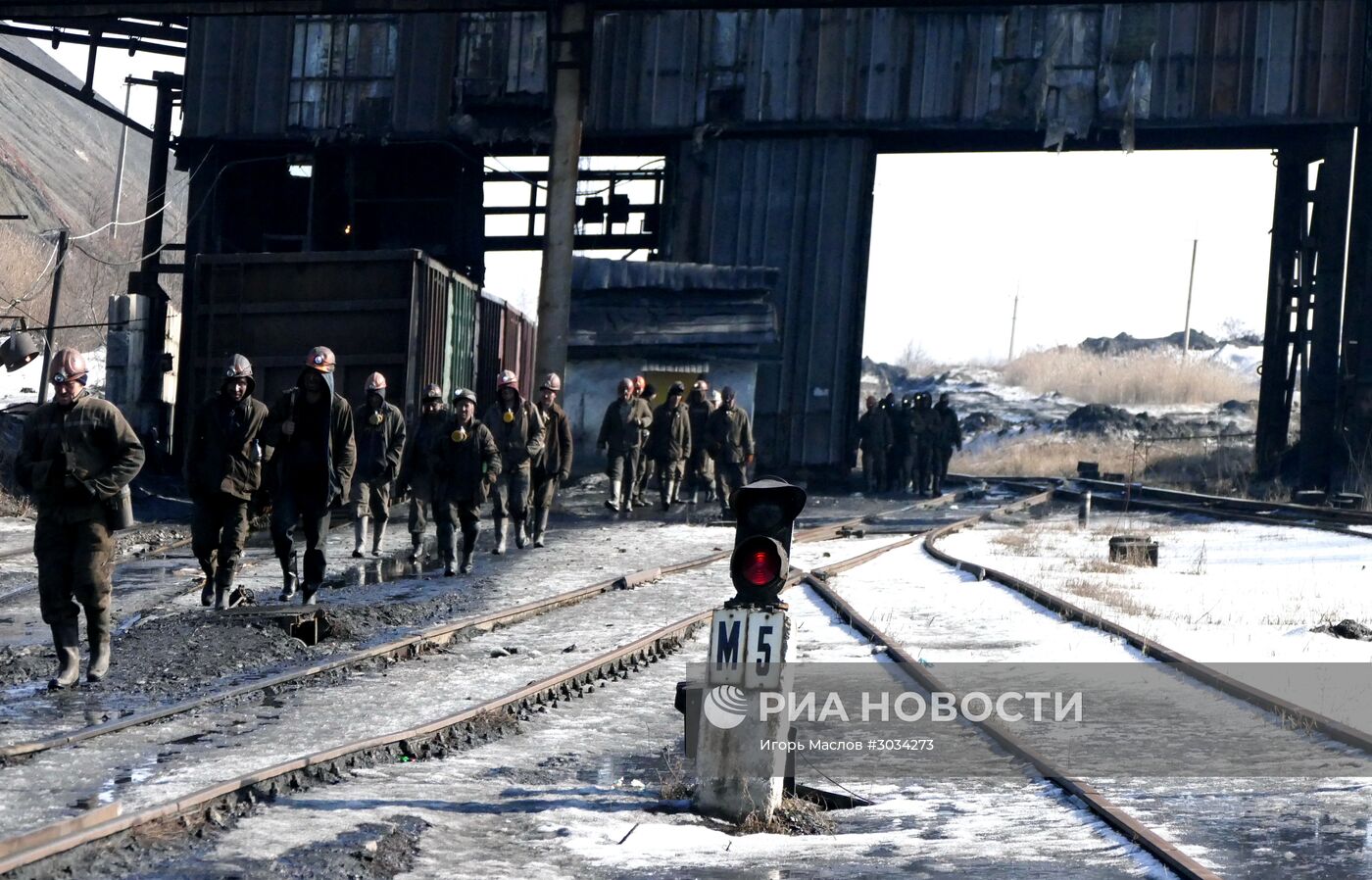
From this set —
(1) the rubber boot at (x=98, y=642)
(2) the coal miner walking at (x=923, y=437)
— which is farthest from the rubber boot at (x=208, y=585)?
(2) the coal miner walking at (x=923, y=437)

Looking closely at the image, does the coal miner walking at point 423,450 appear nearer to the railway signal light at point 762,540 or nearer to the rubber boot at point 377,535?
the rubber boot at point 377,535

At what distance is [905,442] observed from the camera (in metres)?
30.3

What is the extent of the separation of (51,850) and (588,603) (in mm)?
7864

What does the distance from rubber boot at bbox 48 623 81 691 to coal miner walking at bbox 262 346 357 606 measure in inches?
118

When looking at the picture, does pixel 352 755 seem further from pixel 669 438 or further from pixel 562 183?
pixel 562 183

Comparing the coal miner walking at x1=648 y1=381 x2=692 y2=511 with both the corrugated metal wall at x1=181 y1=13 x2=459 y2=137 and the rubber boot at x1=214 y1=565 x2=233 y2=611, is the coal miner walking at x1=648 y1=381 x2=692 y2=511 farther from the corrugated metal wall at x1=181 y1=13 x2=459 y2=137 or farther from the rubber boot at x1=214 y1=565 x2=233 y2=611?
the rubber boot at x1=214 y1=565 x2=233 y2=611

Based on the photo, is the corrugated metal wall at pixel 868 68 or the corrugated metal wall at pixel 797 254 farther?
the corrugated metal wall at pixel 797 254

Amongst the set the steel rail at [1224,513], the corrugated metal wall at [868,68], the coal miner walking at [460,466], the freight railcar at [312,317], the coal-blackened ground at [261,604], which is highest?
the corrugated metal wall at [868,68]

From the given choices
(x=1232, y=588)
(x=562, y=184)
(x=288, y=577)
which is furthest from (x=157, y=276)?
(x=1232, y=588)

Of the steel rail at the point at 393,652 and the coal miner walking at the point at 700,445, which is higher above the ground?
the coal miner walking at the point at 700,445

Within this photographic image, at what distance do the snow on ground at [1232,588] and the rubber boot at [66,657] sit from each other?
6.18 metres

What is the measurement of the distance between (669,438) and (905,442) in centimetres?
906

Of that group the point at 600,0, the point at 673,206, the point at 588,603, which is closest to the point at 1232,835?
the point at 588,603

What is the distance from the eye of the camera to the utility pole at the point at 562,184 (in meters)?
24.1
